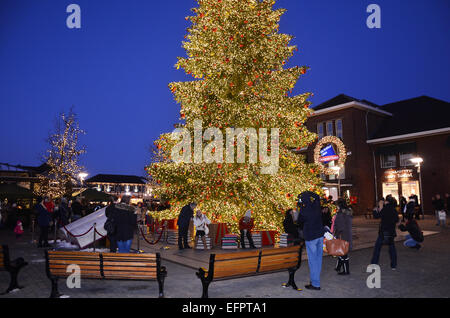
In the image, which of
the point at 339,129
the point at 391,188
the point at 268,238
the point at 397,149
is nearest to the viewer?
the point at 268,238

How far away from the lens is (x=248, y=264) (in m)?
6.14

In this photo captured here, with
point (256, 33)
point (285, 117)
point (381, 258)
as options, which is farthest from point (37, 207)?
point (381, 258)

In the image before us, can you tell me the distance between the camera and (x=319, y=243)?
21.7ft

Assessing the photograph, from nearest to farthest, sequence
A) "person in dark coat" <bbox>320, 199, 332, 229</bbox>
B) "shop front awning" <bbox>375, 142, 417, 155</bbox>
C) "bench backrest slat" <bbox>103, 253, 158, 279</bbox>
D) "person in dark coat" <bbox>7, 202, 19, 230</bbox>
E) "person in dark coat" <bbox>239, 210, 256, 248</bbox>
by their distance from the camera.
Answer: "bench backrest slat" <bbox>103, 253, 158, 279</bbox> < "person in dark coat" <bbox>239, 210, 256, 248</bbox> < "person in dark coat" <bbox>320, 199, 332, 229</bbox> < "person in dark coat" <bbox>7, 202, 19, 230</bbox> < "shop front awning" <bbox>375, 142, 417, 155</bbox>

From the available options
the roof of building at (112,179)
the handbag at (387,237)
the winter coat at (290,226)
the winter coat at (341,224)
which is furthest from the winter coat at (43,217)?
the roof of building at (112,179)

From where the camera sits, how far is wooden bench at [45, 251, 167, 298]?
5.90m

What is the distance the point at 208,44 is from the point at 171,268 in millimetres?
10371

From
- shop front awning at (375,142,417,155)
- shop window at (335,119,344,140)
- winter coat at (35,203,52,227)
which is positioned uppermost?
shop window at (335,119,344,140)

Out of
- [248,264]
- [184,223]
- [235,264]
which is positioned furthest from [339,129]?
[235,264]

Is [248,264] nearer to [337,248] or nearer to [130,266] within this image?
[130,266]

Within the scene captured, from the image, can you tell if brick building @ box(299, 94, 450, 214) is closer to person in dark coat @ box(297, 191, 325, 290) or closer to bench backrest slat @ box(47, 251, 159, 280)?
person in dark coat @ box(297, 191, 325, 290)

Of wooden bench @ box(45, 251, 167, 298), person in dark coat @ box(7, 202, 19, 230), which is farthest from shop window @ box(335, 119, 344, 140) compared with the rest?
wooden bench @ box(45, 251, 167, 298)

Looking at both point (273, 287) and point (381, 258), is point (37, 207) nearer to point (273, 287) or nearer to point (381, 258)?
point (273, 287)

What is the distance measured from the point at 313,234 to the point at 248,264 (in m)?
1.48
